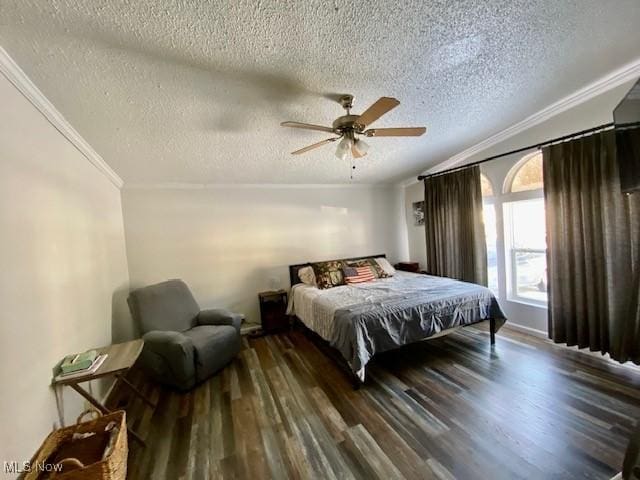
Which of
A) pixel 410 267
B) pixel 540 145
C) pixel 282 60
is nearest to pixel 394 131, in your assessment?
pixel 282 60

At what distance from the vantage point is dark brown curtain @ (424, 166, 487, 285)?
3.56m

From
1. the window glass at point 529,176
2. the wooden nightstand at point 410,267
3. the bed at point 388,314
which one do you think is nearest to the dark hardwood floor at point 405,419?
the bed at point 388,314

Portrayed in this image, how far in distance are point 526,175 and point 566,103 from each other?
0.83 m

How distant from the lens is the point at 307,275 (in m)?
3.87

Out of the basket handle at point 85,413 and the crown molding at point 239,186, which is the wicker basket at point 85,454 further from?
the crown molding at point 239,186

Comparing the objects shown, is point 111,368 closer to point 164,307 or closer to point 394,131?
point 164,307

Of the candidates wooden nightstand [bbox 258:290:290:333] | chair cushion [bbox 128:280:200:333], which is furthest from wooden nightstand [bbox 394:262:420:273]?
chair cushion [bbox 128:280:200:333]

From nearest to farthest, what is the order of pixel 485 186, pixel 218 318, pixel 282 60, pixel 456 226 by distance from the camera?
pixel 282 60 → pixel 218 318 → pixel 485 186 → pixel 456 226

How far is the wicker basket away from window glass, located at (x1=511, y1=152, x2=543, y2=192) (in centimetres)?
426

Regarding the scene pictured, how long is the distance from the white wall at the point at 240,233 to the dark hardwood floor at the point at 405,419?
1400 mm

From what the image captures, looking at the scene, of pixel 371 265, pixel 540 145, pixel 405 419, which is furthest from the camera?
pixel 371 265

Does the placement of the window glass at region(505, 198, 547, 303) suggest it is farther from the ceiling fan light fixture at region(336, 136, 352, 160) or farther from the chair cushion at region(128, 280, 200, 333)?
the chair cushion at region(128, 280, 200, 333)

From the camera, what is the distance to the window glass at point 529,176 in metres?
3.05

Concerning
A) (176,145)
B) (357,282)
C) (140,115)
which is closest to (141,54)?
(140,115)
